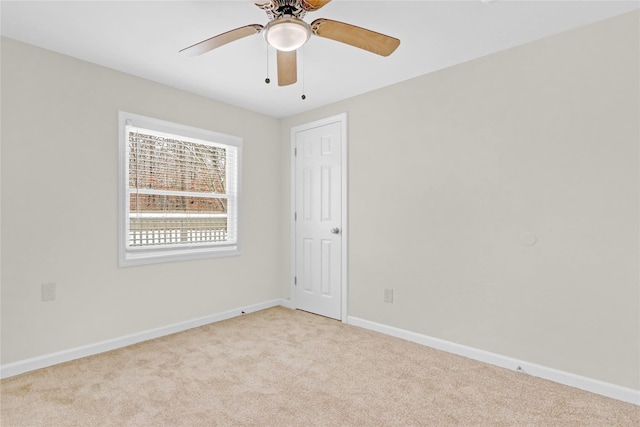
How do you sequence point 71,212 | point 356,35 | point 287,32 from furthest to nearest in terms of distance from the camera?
point 71,212 < point 356,35 < point 287,32

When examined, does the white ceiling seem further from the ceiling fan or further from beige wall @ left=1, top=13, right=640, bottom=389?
the ceiling fan

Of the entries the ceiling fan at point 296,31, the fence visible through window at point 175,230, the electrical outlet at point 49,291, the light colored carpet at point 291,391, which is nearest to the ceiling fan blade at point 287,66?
the ceiling fan at point 296,31

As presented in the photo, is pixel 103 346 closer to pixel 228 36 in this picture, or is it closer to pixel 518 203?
pixel 228 36

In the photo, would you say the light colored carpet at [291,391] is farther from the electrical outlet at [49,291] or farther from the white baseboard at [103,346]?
the electrical outlet at [49,291]

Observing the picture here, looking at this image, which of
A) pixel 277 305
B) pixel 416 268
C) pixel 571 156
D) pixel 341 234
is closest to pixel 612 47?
pixel 571 156

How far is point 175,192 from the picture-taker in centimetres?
331

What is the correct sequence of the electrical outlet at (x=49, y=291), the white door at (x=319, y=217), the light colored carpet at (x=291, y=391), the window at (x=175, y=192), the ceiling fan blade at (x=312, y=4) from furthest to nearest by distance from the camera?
the white door at (x=319, y=217)
the window at (x=175, y=192)
the electrical outlet at (x=49, y=291)
the light colored carpet at (x=291, y=391)
the ceiling fan blade at (x=312, y=4)

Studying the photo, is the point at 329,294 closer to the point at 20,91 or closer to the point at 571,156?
the point at 571,156

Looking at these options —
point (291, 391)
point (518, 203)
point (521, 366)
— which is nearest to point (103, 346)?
point (291, 391)

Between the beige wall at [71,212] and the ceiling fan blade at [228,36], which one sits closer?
the ceiling fan blade at [228,36]

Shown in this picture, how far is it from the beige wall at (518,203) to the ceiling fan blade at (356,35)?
46.4 inches

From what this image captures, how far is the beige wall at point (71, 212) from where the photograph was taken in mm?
2377

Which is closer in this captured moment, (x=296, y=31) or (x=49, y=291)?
(x=296, y=31)

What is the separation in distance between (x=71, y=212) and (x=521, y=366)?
3586mm
